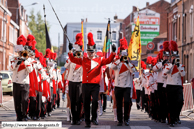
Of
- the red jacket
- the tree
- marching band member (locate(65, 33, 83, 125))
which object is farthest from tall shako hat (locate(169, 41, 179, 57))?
the tree

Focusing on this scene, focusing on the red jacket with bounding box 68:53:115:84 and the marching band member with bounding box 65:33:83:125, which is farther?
the marching band member with bounding box 65:33:83:125

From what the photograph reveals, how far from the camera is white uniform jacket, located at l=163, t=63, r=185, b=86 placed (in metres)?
13.0

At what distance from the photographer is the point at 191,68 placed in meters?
37.5

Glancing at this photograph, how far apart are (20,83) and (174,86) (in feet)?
14.1

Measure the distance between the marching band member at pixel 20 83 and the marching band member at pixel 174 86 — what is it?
3910mm

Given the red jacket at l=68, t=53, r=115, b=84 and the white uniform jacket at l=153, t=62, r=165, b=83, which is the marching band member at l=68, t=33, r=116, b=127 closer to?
the red jacket at l=68, t=53, r=115, b=84

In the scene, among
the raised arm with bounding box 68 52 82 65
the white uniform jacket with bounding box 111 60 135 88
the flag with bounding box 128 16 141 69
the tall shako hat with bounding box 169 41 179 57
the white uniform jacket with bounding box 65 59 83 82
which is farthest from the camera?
the flag with bounding box 128 16 141 69

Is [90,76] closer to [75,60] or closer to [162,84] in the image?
[75,60]

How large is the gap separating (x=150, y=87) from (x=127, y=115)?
114 inches

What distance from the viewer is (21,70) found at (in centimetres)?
1298

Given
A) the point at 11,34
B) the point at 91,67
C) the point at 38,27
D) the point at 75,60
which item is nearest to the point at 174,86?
the point at 91,67

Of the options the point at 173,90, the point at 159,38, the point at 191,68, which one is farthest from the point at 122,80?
the point at 159,38

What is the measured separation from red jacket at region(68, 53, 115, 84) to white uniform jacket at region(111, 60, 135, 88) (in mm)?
870

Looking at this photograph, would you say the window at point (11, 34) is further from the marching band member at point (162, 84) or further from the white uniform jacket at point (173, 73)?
the white uniform jacket at point (173, 73)
